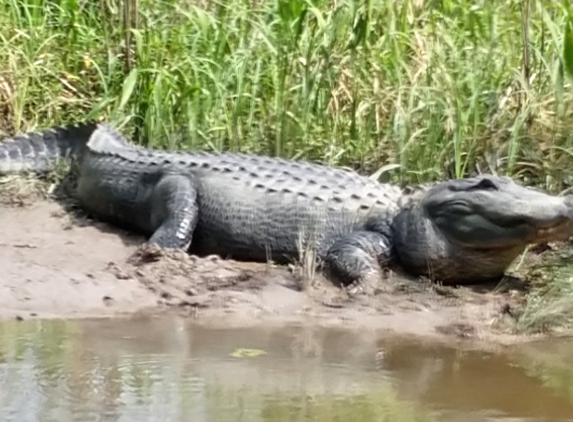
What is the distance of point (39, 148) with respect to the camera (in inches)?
278

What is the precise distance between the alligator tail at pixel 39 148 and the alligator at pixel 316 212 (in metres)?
0.15

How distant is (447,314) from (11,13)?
13.4ft

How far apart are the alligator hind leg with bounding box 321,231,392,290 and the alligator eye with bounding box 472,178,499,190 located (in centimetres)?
53

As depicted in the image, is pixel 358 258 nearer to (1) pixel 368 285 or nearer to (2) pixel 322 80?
(1) pixel 368 285

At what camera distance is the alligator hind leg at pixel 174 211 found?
6.08 metres

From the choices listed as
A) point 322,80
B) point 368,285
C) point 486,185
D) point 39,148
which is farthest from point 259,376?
point 39,148

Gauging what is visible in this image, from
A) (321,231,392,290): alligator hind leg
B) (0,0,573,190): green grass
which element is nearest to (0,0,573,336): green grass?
(0,0,573,190): green grass

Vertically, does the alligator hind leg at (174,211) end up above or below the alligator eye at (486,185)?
below

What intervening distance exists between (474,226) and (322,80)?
1.58 meters

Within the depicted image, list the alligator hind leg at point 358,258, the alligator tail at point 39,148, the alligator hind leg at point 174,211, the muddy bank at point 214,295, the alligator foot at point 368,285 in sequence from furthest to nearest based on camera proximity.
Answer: the alligator tail at point 39,148 → the alligator hind leg at point 174,211 → the alligator hind leg at point 358,258 → the alligator foot at point 368,285 → the muddy bank at point 214,295

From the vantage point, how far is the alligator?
5621mm

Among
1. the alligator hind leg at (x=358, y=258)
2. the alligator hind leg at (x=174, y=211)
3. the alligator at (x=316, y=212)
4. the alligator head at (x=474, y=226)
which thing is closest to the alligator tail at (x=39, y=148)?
the alligator at (x=316, y=212)

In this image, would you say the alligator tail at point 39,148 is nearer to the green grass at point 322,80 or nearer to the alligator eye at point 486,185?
the green grass at point 322,80

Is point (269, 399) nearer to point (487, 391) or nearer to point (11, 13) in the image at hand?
point (487, 391)
